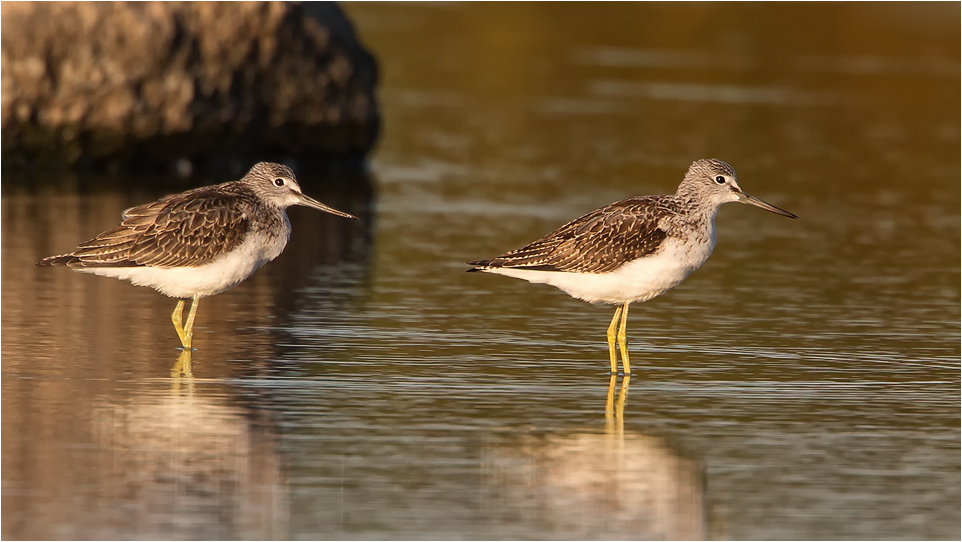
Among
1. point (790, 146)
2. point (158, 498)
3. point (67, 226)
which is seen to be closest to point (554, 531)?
point (158, 498)

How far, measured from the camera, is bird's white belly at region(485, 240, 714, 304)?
13633 mm

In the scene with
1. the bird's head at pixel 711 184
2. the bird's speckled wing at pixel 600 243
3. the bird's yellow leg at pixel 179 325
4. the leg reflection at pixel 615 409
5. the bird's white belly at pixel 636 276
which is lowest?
the leg reflection at pixel 615 409

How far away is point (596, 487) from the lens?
1009cm

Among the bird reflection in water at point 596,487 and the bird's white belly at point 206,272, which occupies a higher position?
the bird's white belly at point 206,272

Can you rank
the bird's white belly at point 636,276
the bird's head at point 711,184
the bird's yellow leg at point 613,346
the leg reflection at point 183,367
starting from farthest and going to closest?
the bird's head at point 711,184 → the bird's white belly at point 636,276 → the bird's yellow leg at point 613,346 → the leg reflection at point 183,367

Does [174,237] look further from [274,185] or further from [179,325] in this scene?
[274,185]

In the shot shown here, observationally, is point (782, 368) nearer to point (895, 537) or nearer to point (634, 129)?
point (895, 537)

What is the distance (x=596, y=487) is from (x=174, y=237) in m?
5.38

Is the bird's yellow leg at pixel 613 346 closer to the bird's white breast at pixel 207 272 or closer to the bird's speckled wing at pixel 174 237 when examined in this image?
the bird's white breast at pixel 207 272

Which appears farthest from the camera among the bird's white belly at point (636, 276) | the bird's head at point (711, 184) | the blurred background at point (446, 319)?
the bird's head at point (711, 184)

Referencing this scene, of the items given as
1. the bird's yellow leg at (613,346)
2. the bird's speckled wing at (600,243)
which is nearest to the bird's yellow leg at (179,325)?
the bird's speckled wing at (600,243)

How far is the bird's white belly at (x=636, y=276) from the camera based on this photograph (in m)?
13.6

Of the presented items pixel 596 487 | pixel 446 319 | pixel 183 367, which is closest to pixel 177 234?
pixel 183 367

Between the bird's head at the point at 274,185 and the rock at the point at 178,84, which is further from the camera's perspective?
the rock at the point at 178,84
